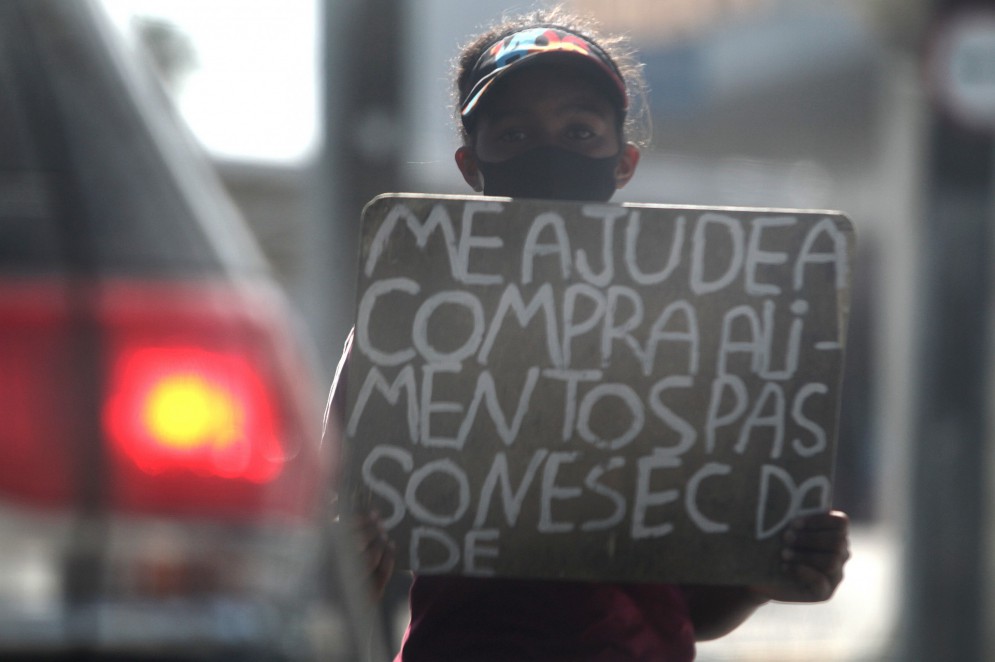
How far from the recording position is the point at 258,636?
142cm

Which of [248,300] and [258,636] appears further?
[248,300]

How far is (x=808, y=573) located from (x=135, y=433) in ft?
2.27

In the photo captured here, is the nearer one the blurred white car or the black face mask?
the blurred white car

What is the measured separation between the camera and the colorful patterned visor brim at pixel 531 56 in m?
1.56

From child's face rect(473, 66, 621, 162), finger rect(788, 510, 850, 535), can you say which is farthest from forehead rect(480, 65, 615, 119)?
finger rect(788, 510, 850, 535)

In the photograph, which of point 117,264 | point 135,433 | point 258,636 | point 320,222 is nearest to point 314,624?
point 258,636

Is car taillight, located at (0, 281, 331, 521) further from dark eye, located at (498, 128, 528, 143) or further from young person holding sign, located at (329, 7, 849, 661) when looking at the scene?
dark eye, located at (498, 128, 528, 143)

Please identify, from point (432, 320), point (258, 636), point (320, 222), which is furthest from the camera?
point (320, 222)

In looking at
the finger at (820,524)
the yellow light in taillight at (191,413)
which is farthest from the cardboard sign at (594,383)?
the yellow light in taillight at (191,413)

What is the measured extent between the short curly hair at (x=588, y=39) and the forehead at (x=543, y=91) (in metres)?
0.06

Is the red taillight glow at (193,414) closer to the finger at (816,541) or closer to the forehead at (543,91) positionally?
the forehead at (543,91)

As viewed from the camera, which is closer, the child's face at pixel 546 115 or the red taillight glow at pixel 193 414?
the red taillight glow at pixel 193 414

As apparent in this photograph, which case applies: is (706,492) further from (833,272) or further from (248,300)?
(248,300)

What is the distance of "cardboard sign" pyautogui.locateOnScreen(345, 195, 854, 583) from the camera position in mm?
1518
